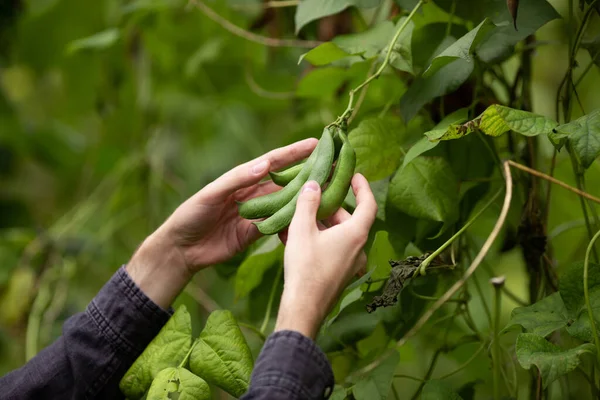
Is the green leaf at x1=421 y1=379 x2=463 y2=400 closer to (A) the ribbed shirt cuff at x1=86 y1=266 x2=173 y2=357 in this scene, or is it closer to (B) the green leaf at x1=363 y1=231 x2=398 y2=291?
(B) the green leaf at x1=363 y1=231 x2=398 y2=291

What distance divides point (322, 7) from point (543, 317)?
1.56 ft

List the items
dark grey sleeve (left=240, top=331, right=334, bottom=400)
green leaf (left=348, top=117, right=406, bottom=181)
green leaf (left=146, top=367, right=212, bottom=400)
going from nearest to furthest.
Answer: dark grey sleeve (left=240, top=331, right=334, bottom=400)
green leaf (left=146, top=367, right=212, bottom=400)
green leaf (left=348, top=117, right=406, bottom=181)

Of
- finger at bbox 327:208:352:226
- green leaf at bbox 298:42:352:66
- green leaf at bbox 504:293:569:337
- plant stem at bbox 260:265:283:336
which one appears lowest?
plant stem at bbox 260:265:283:336

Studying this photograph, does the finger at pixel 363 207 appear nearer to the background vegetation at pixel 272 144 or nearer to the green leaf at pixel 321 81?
the background vegetation at pixel 272 144

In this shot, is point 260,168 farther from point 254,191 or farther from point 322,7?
point 322,7

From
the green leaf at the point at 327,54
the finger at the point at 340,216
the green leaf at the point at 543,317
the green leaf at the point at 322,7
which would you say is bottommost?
the green leaf at the point at 543,317

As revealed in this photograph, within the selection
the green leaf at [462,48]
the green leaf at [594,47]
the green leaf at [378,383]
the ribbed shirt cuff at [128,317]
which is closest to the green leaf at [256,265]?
the ribbed shirt cuff at [128,317]

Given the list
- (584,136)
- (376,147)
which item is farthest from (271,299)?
(584,136)

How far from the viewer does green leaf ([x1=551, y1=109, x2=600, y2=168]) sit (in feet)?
2.15

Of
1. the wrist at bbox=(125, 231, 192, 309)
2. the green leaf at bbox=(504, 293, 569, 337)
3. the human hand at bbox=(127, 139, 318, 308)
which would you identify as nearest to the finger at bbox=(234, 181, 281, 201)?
the human hand at bbox=(127, 139, 318, 308)

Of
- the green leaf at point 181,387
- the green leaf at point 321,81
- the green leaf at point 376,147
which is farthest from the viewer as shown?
the green leaf at point 321,81

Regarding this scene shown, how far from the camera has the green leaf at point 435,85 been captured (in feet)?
2.57

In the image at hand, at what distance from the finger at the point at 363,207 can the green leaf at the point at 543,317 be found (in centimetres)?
21

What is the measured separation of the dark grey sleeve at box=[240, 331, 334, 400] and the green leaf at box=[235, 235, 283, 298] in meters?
0.27
